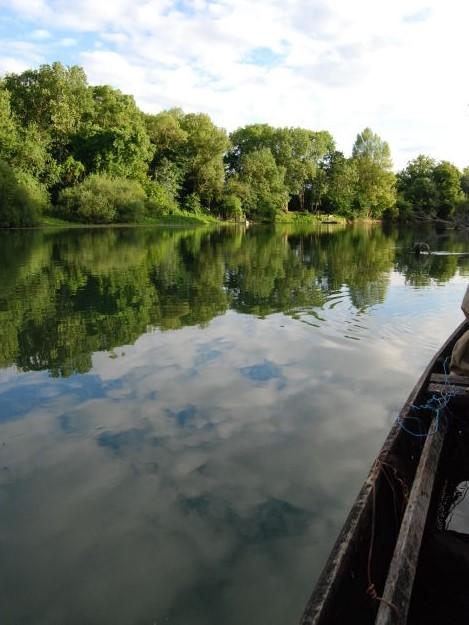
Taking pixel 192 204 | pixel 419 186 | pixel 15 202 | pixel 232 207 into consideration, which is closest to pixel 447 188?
pixel 419 186

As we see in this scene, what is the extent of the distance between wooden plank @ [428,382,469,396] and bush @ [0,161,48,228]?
46.9 metres

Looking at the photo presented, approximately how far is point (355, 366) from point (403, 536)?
6.02m

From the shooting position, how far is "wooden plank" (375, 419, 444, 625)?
2.66m

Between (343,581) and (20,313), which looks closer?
(343,581)

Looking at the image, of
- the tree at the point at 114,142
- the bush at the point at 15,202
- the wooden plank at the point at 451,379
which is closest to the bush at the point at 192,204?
the tree at the point at 114,142

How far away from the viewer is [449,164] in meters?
103

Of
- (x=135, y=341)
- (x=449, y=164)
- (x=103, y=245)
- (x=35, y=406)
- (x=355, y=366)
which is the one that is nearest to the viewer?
(x=35, y=406)

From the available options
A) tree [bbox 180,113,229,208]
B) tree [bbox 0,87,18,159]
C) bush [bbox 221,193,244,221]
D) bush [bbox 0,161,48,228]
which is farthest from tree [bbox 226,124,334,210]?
bush [bbox 0,161,48,228]

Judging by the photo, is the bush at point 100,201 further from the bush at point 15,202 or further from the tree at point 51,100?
the tree at point 51,100

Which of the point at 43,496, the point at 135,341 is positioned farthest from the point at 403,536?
the point at 135,341

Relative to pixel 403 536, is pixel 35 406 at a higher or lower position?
lower

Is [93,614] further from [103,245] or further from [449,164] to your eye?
[449,164]

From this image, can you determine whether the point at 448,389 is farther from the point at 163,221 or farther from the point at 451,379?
the point at 163,221

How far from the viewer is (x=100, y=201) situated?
57.5 metres
